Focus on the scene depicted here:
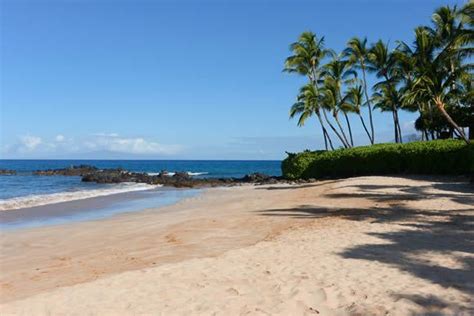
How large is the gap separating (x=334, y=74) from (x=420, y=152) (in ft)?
53.2

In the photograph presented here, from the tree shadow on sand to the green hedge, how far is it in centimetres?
632

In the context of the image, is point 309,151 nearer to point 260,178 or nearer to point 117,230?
point 260,178

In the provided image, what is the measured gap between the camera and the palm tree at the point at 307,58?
131 feet

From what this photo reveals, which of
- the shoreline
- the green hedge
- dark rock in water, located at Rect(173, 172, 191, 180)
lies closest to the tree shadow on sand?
the green hedge

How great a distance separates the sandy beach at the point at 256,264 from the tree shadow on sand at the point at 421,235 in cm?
3

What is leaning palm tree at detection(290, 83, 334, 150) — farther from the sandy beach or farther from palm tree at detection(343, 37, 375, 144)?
the sandy beach

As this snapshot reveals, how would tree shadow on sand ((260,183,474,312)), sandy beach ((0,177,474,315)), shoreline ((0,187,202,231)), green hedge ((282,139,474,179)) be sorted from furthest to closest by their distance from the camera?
green hedge ((282,139,474,179)) < shoreline ((0,187,202,231)) < tree shadow on sand ((260,183,474,312)) < sandy beach ((0,177,474,315))

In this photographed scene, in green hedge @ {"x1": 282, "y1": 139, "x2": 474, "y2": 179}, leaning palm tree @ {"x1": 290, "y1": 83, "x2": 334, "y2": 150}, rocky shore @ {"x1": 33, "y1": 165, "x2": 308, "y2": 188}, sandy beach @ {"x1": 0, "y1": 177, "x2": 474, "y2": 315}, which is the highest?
leaning palm tree @ {"x1": 290, "y1": 83, "x2": 334, "y2": 150}

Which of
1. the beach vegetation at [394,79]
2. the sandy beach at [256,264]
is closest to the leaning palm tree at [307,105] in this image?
the beach vegetation at [394,79]

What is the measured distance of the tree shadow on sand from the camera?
7008 millimetres

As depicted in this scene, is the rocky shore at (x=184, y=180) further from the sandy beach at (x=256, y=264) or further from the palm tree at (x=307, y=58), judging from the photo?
the sandy beach at (x=256, y=264)

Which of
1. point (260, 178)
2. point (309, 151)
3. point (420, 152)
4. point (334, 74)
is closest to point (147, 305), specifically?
point (420, 152)

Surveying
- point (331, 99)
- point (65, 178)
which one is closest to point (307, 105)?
point (331, 99)

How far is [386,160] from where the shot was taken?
27922mm
